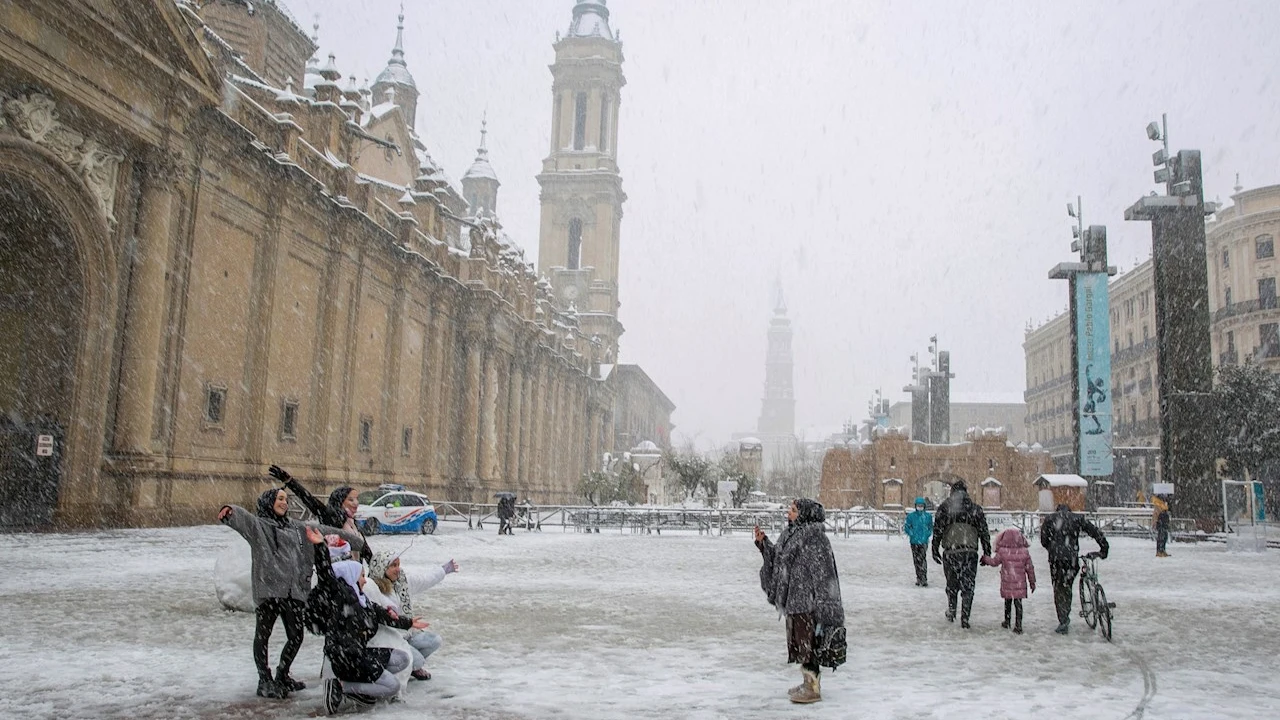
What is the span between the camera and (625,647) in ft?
29.3

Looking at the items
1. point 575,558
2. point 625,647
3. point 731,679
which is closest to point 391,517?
point 575,558

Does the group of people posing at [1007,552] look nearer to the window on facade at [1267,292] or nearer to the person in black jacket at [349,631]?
the person in black jacket at [349,631]

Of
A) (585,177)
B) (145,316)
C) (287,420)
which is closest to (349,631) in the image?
(145,316)

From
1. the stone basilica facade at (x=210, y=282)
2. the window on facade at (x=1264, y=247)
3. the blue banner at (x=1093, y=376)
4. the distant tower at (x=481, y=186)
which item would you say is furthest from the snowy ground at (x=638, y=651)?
the distant tower at (x=481, y=186)

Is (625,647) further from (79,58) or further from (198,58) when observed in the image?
(198,58)

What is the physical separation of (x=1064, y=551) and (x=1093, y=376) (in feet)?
87.4

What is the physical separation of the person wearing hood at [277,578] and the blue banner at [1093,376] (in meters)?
32.7

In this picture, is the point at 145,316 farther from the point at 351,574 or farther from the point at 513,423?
the point at 513,423

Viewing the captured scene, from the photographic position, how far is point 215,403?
82.2 feet

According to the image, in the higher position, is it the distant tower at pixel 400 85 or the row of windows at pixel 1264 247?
the distant tower at pixel 400 85

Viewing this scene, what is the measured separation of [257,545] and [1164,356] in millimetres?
31542

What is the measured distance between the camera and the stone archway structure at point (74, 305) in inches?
771

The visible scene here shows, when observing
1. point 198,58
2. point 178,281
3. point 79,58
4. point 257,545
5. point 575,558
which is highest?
point 198,58

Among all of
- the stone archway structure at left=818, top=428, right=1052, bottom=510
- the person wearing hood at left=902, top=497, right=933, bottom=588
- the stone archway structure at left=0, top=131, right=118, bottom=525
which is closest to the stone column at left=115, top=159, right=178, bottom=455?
the stone archway structure at left=0, top=131, right=118, bottom=525
